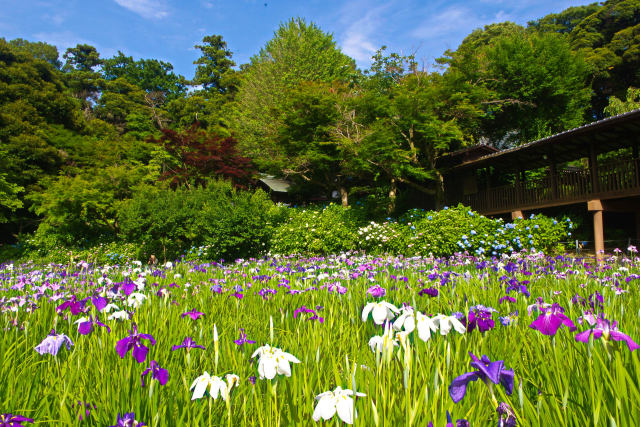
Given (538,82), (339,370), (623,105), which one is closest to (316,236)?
(339,370)

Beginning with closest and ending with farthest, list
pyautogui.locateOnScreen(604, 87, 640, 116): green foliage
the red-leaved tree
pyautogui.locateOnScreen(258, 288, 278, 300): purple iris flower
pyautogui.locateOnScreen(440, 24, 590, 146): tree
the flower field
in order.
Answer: the flower field → pyautogui.locateOnScreen(258, 288, 278, 300): purple iris flower → the red-leaved tree → pyautogui.locateOnScreen(604, 87, 640, 116): green foliage → pyautogui.locateOnScreen(440, 24, 590, 146): tree

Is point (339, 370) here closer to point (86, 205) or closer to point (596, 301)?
point (596, 301)

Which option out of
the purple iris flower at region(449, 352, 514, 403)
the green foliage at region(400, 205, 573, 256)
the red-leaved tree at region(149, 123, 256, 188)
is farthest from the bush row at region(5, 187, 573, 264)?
the purple iris flower at region(449, 352, 514, 403)

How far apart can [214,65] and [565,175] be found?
45.2 meters

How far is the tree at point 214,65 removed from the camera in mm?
44750

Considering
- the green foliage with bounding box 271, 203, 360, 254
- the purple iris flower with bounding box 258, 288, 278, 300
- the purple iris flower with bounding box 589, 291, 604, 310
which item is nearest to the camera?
the purple iris flower with bounding box 589, 291, 604, 310

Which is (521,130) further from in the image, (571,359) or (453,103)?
(571,359)

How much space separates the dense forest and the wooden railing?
8.35 ft

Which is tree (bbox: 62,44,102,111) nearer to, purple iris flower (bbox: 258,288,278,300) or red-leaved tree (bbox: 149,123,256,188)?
red-leaved tree (bbox: 149,123,256,188)

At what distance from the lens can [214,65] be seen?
47469mm

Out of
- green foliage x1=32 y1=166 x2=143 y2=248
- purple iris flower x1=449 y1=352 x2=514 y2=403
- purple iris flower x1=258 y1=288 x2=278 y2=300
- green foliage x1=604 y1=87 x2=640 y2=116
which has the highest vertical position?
green foliage x1=604 y1=87 x2=640 y2=116

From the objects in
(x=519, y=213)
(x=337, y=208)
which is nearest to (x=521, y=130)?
(x=519, y=213)

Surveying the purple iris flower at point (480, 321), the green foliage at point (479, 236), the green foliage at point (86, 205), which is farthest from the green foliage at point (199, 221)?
the purple iris flower at point (480, 321)

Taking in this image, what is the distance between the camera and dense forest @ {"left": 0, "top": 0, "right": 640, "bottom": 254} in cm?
1437
